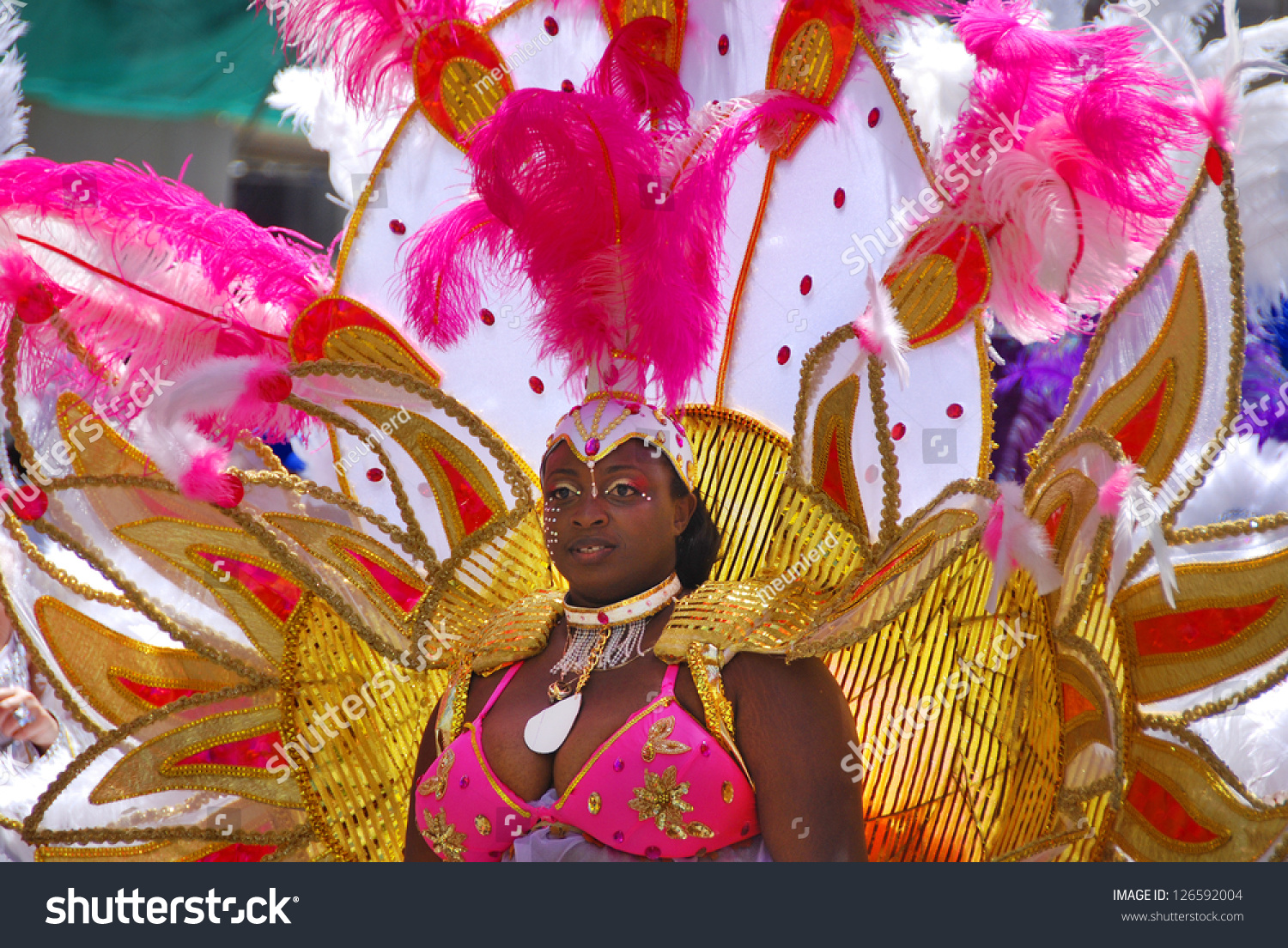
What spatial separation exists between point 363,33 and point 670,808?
1.46 m

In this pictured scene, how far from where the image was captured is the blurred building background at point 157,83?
278 centimetres

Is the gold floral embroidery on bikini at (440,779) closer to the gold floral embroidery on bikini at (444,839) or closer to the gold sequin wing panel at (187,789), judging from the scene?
the gold floral embroidery on bikini at (444,839)

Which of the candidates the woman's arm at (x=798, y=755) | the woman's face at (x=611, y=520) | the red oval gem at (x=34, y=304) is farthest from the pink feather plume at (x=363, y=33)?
the woman's arm at (x=798, y=755)

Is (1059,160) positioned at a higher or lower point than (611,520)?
higher

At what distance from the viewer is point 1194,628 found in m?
1.65

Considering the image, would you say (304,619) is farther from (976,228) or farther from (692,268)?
(976,228)

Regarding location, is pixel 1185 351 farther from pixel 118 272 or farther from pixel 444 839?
pixel 118 272

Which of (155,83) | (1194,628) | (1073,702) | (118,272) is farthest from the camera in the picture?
(155,83)

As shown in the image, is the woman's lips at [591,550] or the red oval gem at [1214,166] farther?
the woman's lips at [591,550]

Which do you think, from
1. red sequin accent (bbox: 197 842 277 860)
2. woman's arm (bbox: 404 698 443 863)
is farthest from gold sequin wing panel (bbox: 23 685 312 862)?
woman's arm (bbox: 404 698 443 863)

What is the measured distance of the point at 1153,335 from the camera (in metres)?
1.72

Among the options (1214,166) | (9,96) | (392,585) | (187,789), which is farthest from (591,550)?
(9,96)

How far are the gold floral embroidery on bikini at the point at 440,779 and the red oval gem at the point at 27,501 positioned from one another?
0.84 m

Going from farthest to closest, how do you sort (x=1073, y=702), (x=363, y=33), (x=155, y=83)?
(x=155, y=83) → (x=363, y=33) → (x=1073, y=702)
